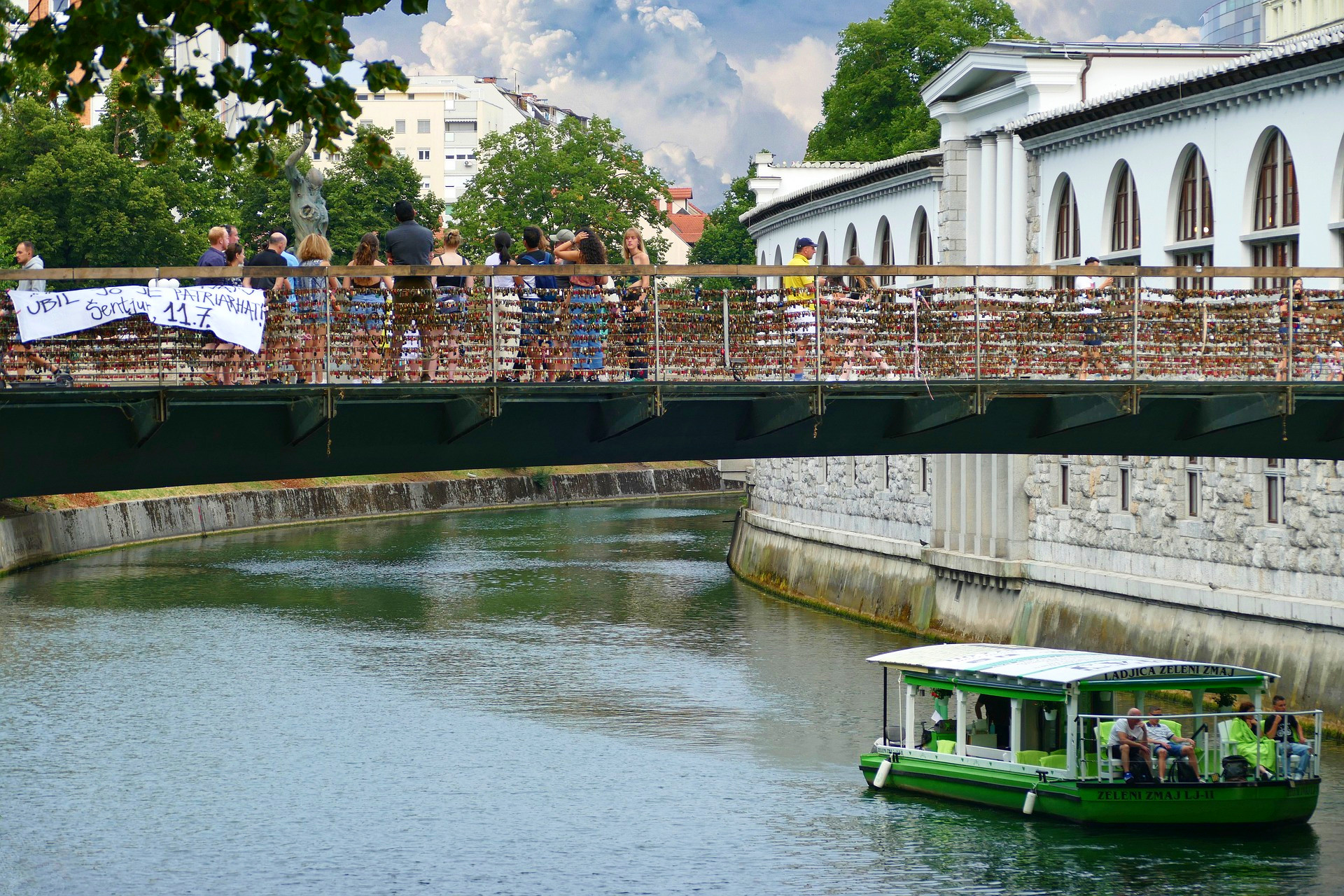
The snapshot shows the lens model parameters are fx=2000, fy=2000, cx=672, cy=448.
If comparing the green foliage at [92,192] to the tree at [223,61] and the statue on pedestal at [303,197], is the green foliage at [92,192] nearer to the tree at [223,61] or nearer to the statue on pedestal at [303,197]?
the statue on pedestal at [303,197]

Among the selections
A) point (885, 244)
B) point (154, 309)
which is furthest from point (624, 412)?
point (885, 244)

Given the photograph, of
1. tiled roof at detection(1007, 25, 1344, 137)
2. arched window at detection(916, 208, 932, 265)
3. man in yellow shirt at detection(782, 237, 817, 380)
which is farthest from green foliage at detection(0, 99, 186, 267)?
man in yellow shirt at detection(782, 237, 817, 380)

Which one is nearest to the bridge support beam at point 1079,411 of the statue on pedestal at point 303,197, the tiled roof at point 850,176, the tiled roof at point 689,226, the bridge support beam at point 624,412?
the bridge support beam at point 624,412

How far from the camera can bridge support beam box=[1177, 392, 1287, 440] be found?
22.5 m

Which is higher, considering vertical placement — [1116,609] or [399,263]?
[399,263]

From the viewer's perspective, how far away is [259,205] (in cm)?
9381

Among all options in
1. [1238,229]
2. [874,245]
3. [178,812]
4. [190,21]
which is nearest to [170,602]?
[874,245]

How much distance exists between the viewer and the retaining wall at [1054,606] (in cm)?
3134

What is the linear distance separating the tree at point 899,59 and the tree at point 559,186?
1530 cm

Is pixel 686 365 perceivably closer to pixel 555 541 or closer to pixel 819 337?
pixel 819 337

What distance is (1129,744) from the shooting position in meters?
27.6

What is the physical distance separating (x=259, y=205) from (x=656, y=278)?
243 feet

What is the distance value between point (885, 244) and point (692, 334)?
32556 mm

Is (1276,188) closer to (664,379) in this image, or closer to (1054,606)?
(1054,606)
